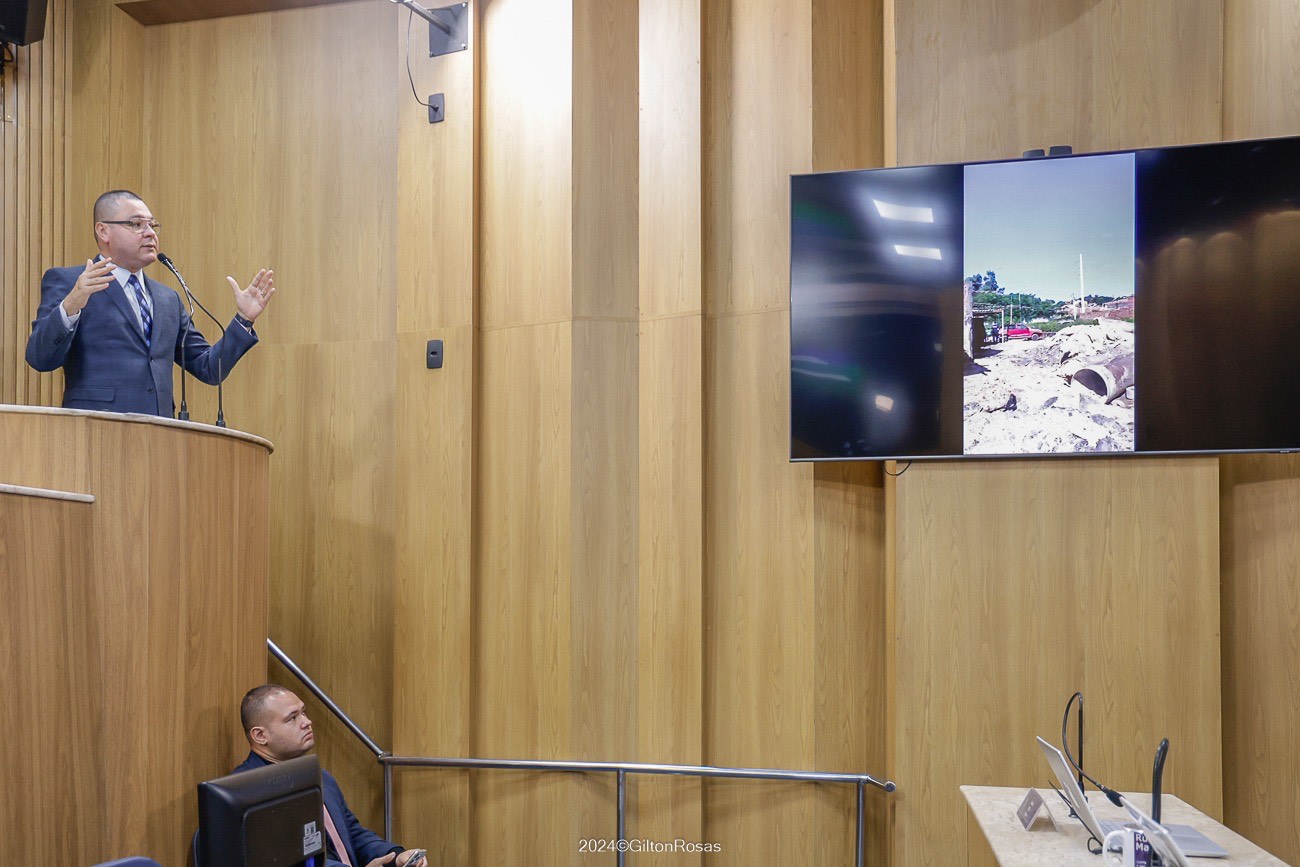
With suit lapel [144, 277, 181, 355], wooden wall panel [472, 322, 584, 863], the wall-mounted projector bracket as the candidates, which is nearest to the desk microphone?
wooden wall panel [472, 322, 584, 863]

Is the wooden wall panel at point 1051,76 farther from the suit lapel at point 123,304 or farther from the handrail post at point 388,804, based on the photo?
the handrail post at point 388,804

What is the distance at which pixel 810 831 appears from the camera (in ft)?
14.8

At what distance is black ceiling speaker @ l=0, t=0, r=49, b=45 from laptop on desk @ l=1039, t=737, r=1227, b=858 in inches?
191

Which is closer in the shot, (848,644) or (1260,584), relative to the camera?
(1260,584)

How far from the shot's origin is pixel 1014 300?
13.5 ft

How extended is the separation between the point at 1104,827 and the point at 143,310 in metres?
3.33

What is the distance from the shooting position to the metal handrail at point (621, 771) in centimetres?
439

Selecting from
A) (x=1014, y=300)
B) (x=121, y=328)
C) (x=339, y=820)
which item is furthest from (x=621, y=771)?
(x=121, y=328)

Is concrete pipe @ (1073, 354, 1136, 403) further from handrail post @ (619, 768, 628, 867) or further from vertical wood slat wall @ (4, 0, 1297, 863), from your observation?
handrail post @ (619, 768, 628, 867)

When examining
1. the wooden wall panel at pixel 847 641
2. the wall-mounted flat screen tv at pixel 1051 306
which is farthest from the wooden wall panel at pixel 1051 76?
the wooden wall panel at pixel 847 641

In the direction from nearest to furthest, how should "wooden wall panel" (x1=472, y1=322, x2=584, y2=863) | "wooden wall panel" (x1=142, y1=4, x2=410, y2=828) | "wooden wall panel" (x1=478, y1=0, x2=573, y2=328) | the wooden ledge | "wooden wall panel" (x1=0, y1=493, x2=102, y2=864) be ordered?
"wooden wall panel" (x1=0, y1=493, x2=102, y2=864)
"wooden wall panel" (x1=472, y1=322, x2=584, y2=863)
"wooden wall panel" (x1=478, y1=0, x2=573, y2=328)
"wooden wall panel" (x1=142, y1=4, x2=410, y2=828)
the wooden ledge

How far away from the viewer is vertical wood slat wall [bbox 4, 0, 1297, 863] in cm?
437

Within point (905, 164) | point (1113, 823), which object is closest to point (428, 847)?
point (1113, 823)

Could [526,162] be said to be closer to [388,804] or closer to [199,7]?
[199,7]
